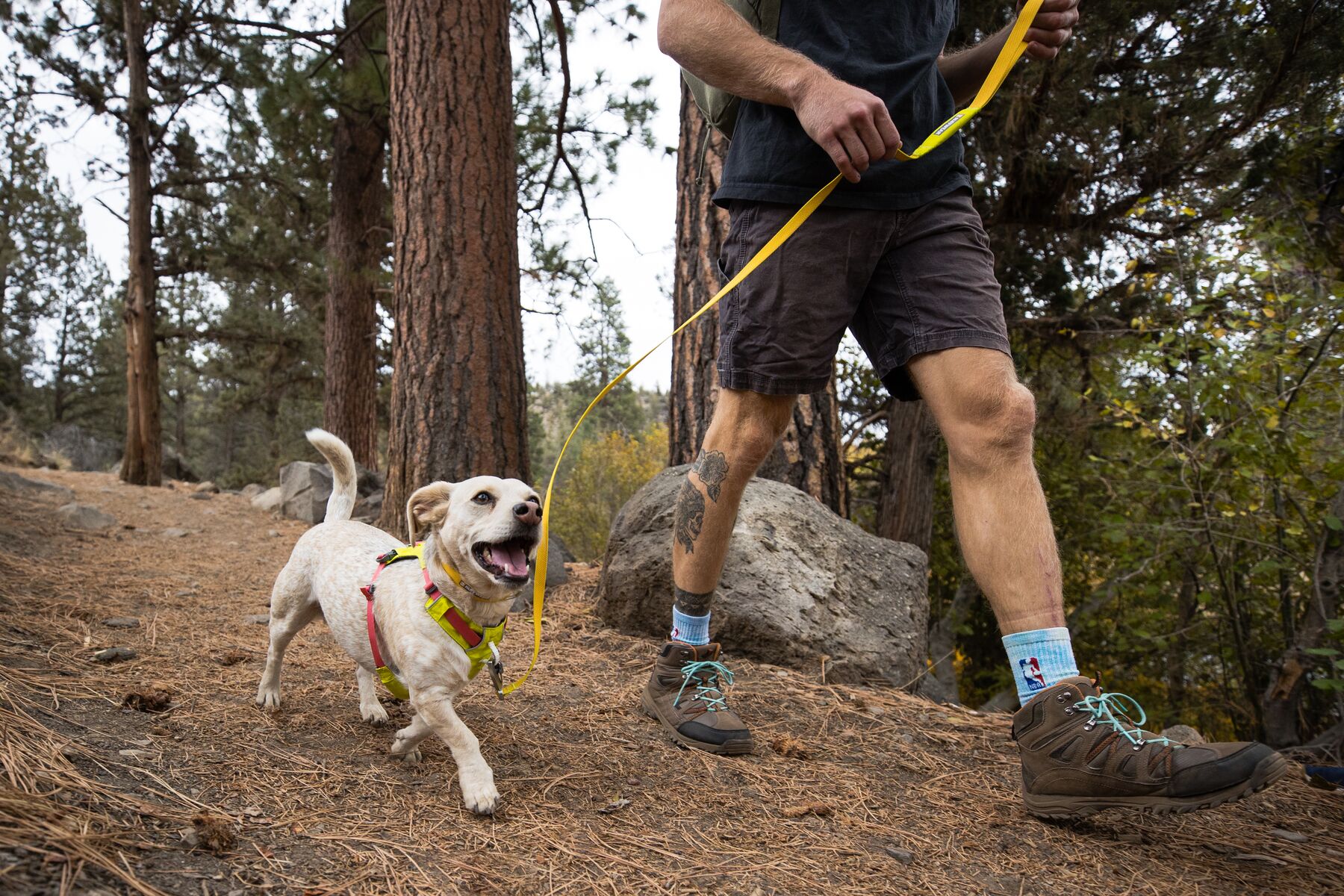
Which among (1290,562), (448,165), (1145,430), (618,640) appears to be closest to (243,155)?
(448,165)

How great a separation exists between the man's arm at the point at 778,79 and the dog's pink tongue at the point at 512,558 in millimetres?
1298

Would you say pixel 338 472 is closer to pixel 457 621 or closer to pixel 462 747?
pixel 457 621

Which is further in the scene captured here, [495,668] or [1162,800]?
[495,668]

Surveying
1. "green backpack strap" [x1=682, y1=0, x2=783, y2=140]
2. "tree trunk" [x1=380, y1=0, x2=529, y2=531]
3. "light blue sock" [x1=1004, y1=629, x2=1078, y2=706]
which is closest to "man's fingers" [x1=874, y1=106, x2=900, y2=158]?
"green backpack strap" [x1=682, y1=0, x2=783, y2=140]

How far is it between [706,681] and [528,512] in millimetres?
929

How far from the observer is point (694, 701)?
2.59 metres

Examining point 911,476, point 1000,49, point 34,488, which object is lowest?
point 34,488

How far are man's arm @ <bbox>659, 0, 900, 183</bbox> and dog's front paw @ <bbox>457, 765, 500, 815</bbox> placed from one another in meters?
1.76

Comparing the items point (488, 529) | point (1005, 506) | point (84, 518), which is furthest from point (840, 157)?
point (84, 518)

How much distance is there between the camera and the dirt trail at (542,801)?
1576 mm

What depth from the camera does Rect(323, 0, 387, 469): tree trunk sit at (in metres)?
9.52

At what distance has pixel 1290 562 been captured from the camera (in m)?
4.24

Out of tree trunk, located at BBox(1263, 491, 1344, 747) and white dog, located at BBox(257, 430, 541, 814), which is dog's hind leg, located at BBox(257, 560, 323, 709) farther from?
tree trunk, located at BBox(1263, 491, 1344, 747)

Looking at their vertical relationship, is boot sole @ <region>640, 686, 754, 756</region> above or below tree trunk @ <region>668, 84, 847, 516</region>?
below
